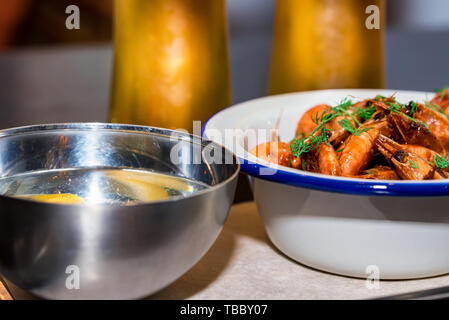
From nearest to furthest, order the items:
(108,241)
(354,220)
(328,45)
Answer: (108,241)
(354,220)
(328,45)

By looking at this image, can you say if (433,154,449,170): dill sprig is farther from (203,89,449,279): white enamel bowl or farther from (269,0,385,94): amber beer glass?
(269,0,385,94): amber beer glass

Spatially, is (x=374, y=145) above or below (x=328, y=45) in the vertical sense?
below

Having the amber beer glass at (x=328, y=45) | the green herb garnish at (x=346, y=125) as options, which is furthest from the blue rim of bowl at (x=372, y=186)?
the amber beer glass at (x=328, y=45)

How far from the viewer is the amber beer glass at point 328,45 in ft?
2.82

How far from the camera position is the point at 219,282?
557 millimetres

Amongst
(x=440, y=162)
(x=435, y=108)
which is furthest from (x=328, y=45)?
(x=440, y=162)

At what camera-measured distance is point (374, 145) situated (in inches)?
23.4

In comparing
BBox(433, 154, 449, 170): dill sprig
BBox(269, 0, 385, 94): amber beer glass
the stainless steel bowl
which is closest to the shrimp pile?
BBox(433, 154, 449, 170): dill sprig

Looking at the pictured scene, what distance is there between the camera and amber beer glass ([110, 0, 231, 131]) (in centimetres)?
74

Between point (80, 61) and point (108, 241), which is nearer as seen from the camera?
point (108, 241)

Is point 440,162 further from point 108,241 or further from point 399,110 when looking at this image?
point 108,241

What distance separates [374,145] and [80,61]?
2.69 ft
